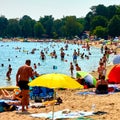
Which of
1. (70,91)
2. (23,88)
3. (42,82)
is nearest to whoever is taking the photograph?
(42,82)

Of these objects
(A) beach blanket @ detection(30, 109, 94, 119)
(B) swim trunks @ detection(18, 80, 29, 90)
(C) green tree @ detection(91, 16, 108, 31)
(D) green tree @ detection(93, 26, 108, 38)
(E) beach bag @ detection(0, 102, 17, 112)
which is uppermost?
(C) green tree @ detection(91, 16, 108, 31)

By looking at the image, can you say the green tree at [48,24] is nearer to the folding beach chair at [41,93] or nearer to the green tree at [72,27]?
the green tree at [72,27]

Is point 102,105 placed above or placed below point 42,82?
below

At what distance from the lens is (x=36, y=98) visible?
508 inches

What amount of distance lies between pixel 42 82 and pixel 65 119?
108 centimetres

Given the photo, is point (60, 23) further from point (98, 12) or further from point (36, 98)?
point (36, 98)

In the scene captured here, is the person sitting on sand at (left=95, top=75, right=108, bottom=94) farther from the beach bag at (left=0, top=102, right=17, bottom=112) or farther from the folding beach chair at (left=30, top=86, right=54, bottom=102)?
the beach bag at (left=0, top=102, right=17, bottom=112)

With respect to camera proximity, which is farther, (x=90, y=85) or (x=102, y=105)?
(x=90, y=85)

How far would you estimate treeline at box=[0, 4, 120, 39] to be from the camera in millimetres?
102938

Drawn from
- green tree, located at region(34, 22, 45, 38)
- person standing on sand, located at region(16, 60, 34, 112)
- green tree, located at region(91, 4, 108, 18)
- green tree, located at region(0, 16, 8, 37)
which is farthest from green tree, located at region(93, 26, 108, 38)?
person standing on sand, located at region(16, 60, 34, 112)

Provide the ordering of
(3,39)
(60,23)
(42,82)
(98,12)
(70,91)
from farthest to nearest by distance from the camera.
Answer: (3,39) → (60,23) → (98,12) → (70,91) → (42,82)

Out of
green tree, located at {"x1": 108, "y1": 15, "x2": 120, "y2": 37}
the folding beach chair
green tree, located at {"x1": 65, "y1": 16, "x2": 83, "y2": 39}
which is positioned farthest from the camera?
green tree, located at {"x1": 65, "y1": 16, "x2": 83, "y2": 39}

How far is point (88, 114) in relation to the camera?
380 inches

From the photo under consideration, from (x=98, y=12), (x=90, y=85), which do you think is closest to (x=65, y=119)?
(x=90, y=85)
